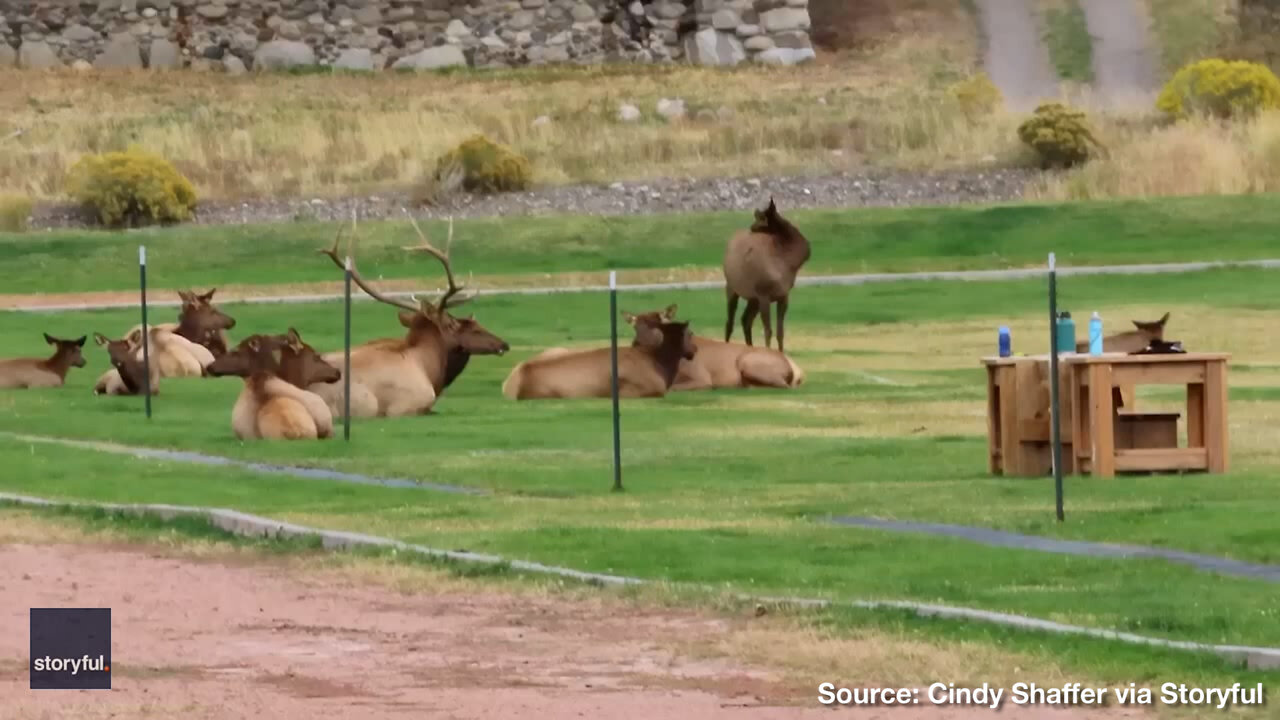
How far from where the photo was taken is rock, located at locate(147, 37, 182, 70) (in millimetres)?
66500

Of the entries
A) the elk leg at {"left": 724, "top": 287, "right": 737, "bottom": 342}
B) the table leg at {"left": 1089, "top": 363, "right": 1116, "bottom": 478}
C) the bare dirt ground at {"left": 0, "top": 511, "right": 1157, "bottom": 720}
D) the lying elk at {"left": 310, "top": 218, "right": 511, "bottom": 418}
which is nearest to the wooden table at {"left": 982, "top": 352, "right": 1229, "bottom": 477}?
the table leg at {"left": 1089, "top": 363, "right": 1116, "bottom": 478}

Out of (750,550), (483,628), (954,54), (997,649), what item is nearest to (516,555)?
(750,550)

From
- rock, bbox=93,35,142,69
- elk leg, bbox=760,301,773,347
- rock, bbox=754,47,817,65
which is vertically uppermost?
rock, bbox=93,35,142,69

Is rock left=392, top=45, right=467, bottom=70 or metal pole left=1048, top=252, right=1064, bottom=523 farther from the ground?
rock left=392, top=45, right=467, bottom=70

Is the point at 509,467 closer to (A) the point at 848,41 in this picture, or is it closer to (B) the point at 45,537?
(B) the point at 45,537

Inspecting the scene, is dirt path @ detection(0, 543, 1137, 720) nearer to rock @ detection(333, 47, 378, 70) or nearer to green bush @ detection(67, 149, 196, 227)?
green bush @ detection(67, 149, 196, 227)

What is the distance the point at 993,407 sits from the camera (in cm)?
1906

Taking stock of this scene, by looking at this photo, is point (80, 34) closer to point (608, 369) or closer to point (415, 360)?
point (608, 369)

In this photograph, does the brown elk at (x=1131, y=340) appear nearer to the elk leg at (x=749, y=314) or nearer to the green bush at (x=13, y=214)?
the elk leg at (x=749, y=314)

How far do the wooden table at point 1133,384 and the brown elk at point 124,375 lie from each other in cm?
1117

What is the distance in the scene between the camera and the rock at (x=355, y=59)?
66250 mm

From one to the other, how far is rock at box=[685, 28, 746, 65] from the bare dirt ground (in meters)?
51.0

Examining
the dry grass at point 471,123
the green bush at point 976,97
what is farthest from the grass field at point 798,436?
the green bush at point 976,97

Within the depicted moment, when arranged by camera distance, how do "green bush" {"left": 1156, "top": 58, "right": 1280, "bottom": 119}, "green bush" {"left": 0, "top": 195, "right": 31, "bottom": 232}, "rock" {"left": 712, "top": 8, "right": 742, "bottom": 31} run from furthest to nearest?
"rock" {"left": 712, "top": 8, "right": 742, "bottom": 31}
"green bush" {"left": 1156, "top": 58, "right": 1280, "bottom": 119}
"green bush" {"left": 0, "top": 195, "right": 31, "bottom": 232}
